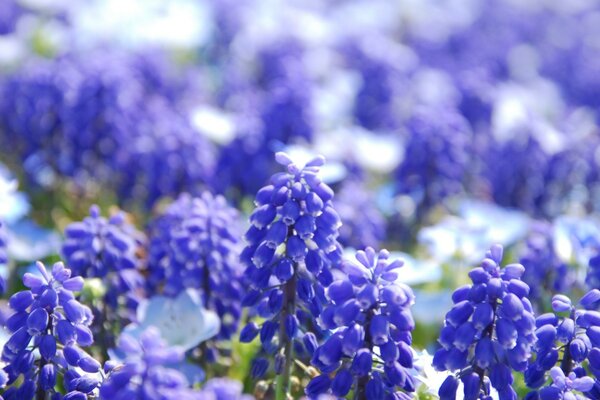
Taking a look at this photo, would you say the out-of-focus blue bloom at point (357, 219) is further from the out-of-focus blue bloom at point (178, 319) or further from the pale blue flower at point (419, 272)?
the out-of-focus blue bloom at point (178, 319)

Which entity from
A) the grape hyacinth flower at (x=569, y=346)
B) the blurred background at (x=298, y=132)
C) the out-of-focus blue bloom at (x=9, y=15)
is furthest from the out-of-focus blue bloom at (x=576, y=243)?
the out-of-focus blue bloom at (x=9, y=15)

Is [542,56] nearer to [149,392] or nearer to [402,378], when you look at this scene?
[402,378]

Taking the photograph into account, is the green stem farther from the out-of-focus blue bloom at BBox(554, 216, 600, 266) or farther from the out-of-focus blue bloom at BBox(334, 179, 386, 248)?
the out-of-focus blue bloom at BBox(554, 216, 600, 266)

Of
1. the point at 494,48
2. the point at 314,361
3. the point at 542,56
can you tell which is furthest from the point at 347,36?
the point at 314,361

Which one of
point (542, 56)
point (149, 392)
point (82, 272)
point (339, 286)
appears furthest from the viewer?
point (542, 56)

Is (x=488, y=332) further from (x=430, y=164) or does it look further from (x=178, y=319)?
(x=430, y=164)
